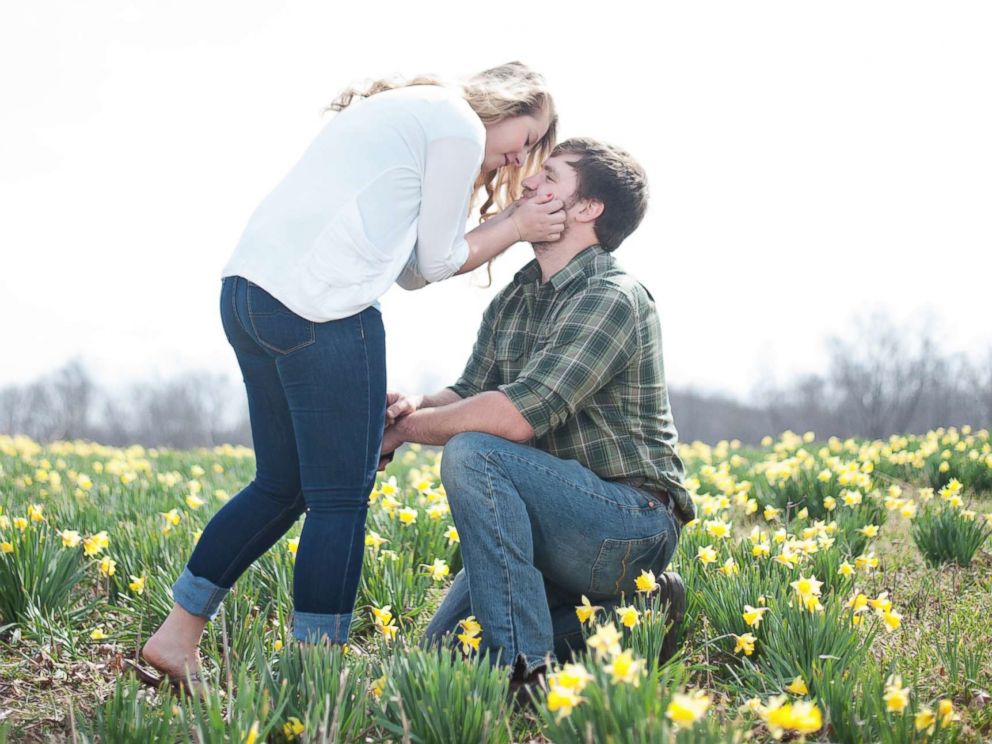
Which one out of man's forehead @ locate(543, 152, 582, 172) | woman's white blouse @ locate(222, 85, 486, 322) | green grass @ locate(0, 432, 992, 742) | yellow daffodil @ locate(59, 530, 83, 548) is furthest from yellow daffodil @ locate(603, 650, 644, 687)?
yellow daffodil @ locate(59, 530, 83, 548)

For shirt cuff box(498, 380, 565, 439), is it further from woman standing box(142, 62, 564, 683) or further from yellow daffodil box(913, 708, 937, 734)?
yellow daffodil box(913, 708, 937, 734)

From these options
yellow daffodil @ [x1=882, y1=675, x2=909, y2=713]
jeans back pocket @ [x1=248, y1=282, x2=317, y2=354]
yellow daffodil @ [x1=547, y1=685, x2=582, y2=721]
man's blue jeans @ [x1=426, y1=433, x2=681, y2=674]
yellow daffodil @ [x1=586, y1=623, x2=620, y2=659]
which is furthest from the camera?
man's blue jeans @ [x1=426, y1=433, x2=681, y2=674]

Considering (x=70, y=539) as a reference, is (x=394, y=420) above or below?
above

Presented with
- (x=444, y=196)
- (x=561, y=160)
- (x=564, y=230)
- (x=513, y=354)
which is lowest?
(x=513, y=354)

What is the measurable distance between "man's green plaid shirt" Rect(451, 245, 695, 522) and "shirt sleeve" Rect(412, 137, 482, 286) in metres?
0.45

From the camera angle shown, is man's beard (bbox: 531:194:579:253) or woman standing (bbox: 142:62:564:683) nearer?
woman standing (bbox: 142:62:564:683)

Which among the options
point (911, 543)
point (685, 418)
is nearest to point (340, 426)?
point (911, 543)

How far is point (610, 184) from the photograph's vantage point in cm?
299

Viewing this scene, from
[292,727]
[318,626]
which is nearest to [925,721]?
[292,727]

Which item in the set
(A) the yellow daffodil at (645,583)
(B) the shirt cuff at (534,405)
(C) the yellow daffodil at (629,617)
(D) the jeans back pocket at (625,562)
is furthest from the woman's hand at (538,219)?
(C) the yellow daffodil at (629,617)

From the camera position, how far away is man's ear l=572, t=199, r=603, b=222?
2998 millimetres

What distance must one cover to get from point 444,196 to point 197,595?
1429mm

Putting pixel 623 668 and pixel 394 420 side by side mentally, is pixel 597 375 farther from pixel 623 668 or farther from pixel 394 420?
pixel 623 668

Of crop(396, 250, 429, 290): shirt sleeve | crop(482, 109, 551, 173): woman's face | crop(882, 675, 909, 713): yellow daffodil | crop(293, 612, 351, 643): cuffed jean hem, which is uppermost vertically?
crop(482, 109, 551, 173): woman's face
